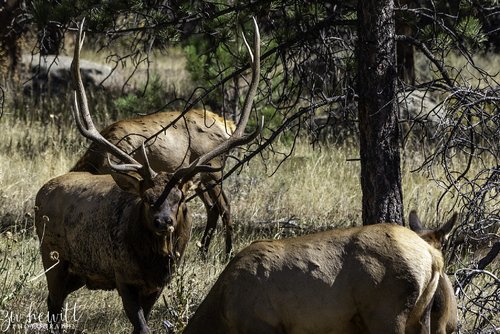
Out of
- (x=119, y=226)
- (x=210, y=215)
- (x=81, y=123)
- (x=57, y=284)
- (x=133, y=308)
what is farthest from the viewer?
(x=210, y=215)

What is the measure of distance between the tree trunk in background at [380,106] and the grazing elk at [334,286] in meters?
1.48

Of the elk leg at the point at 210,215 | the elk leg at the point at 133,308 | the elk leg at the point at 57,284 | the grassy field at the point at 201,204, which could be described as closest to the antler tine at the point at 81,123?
the elk leg at the point at 133,308

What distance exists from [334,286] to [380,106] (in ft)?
6.62

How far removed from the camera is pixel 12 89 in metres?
16.9

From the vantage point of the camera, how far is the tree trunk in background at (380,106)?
7.46 meters

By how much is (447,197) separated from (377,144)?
4.28 metres

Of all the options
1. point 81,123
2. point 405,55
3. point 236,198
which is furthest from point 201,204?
point 81,123

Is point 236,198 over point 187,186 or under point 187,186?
under

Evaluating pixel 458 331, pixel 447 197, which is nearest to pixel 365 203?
pixel 458 331

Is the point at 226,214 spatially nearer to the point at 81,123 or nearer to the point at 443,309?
the point at 81,123

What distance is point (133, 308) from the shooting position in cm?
711

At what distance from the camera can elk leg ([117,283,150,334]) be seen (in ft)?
23.1

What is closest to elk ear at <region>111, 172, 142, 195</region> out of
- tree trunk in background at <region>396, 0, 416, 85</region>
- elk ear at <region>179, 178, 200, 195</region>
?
elk ear at <region>179, 178, 200, 195</region>

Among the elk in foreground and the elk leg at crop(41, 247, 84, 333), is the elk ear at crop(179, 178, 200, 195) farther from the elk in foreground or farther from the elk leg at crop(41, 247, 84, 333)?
the elk in foreground
